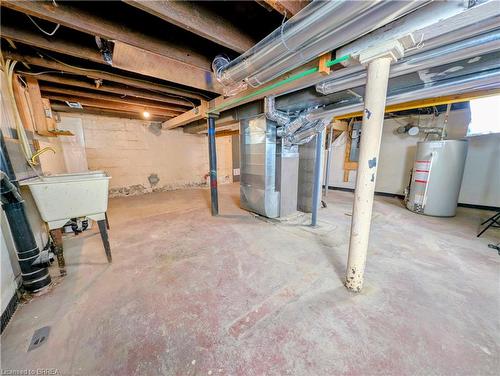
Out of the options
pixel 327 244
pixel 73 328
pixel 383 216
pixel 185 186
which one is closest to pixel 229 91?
pixel 327 244

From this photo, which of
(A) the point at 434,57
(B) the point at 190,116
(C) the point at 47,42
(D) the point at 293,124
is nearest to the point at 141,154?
(B) the point at 190,116

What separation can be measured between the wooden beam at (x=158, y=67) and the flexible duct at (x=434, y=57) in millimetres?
1404

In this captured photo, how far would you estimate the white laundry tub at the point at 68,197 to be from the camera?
1.38 meters

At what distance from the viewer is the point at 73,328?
1120mm

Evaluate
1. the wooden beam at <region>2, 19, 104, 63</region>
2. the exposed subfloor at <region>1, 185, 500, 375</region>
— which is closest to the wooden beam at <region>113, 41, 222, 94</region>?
the wooden beam at <region>2, 19, 104, 63</region>

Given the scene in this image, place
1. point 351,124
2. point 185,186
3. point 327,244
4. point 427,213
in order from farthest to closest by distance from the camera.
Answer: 1. point 185,186
2. point 351,124
3. point 427,213
4. point 327,244

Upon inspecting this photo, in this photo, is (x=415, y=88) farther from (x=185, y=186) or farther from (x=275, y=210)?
(x=185, y=186)

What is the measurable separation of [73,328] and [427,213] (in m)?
4.75

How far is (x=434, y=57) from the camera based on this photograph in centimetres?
119

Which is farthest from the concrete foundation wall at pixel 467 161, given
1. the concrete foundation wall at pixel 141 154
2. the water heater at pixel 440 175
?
the concrete foundation wall at pixel 141 154

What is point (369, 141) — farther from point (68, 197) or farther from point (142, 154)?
point (142, 154)

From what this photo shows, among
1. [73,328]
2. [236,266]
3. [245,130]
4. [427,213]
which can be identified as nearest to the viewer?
[73,328]

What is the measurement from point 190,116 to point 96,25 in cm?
221

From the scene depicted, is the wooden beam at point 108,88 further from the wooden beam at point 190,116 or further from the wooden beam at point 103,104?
the wooden beam at point 103,104
